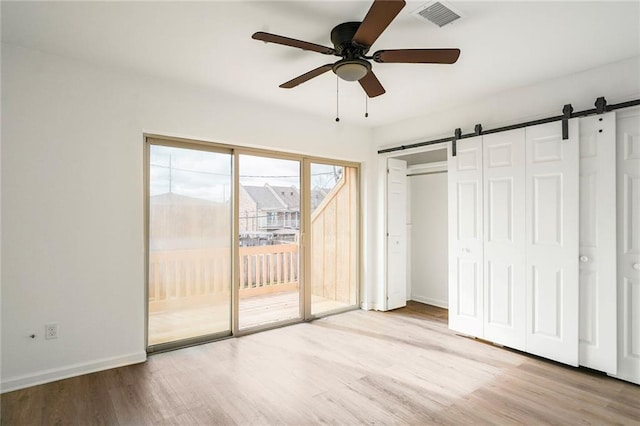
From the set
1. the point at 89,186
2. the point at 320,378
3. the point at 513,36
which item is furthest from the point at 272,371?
the point at 513,36

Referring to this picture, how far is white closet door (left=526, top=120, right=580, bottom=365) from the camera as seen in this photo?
9.93 feet

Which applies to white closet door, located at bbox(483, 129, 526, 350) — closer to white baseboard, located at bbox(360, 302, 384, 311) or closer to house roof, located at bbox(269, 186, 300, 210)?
white baseboard, located at bbox(360, 302, 384, 311)

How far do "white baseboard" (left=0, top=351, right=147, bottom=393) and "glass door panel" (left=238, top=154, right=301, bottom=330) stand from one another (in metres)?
1.16

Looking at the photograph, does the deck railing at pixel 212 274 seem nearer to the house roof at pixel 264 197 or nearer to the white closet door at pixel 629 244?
the house roof at pixel 264 197

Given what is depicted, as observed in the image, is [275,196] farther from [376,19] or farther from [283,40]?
[376,19]

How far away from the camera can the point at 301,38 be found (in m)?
2.51

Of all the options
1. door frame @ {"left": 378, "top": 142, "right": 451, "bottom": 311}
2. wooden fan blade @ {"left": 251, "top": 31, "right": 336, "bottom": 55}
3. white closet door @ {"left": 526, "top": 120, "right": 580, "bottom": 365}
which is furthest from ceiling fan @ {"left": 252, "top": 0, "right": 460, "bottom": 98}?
door frame @ {"left": 378, "top": 142, "right": 451, "bottom": 311}

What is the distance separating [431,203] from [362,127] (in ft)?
5.21

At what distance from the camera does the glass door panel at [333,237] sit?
15.2ft

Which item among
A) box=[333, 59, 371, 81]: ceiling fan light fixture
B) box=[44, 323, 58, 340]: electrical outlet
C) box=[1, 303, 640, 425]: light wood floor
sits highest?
box=[333, 59, 371, 81]: ceiling fan light fixture

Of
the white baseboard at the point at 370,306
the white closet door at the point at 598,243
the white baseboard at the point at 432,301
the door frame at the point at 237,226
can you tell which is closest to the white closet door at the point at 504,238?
the white closet door at the point at 598,243

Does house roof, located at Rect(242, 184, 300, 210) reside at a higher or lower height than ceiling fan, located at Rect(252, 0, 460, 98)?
lower

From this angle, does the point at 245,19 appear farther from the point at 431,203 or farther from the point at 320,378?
the point at 431,203

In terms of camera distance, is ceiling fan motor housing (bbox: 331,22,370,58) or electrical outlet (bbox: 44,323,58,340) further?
electrical outlet (bbox: 44,323,58,340)
